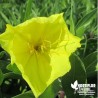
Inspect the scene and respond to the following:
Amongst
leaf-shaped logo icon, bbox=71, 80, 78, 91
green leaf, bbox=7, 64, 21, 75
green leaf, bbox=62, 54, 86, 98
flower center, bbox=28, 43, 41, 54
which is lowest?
leaf-shaped logo icon, bbox=71, 80, 78, 91

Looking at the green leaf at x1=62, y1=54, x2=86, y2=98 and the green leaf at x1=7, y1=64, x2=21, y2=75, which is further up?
the green leaf at x1=7, y1=64, x2=21, y2=75

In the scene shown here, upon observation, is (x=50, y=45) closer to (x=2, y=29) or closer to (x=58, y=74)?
(x=58, y=74)

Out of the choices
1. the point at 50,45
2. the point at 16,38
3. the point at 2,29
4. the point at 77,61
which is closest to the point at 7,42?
the point at 16,38

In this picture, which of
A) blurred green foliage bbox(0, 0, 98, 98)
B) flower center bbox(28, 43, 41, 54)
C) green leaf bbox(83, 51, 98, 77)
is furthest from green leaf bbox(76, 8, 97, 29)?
flower center bbox(28, 43, 41, 54)

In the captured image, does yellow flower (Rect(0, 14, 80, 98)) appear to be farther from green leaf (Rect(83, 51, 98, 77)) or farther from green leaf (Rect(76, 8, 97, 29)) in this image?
green leaf (Rect(76, 8, 97, 29))

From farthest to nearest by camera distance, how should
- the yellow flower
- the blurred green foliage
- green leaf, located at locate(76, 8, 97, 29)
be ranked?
green leaf, located at locate(76, 8, 97, 29), the blurred green foliage, the yellow flower

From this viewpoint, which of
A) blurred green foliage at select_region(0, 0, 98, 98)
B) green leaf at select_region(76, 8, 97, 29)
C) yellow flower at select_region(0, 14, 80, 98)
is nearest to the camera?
yellow flower at select_region(0, 14, 80, 98)
